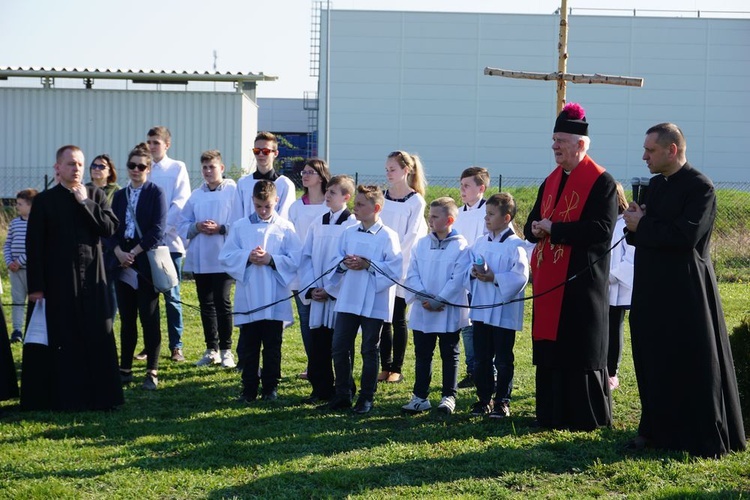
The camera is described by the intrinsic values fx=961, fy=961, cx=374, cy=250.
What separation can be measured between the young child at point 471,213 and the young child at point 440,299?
0.88 metres

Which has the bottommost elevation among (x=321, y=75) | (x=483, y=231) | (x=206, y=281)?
(x=206, y=281)

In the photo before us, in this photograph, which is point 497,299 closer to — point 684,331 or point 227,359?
point 684,331

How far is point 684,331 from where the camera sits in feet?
20.1

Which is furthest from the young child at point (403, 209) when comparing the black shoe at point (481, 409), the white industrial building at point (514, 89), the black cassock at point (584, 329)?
the white industrial building at point (514, 89)

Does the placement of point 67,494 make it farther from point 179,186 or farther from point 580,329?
point 179,186

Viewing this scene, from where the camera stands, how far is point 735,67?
44.4m

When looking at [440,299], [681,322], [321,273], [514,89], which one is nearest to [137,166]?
[321,273]

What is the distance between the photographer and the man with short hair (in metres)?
9.77

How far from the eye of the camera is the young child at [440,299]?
7.57 meters

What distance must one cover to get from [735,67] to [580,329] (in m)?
41.5

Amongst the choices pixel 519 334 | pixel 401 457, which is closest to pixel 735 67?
pixel 519 334

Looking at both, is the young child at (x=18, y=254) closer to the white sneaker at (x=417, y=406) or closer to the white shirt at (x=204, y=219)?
the white shirt at (x=204, y=219)

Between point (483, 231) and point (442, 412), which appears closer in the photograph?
point (442, 412)

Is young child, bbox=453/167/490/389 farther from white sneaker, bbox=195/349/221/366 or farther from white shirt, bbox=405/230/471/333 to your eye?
white sneaker, bbox=195/349/221/366
